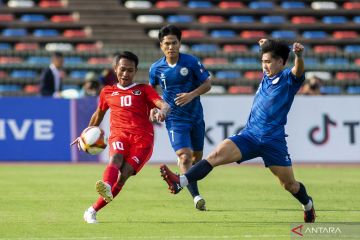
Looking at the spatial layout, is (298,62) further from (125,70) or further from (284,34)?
(284,34)

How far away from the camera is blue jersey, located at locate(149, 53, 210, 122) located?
12.9 meters

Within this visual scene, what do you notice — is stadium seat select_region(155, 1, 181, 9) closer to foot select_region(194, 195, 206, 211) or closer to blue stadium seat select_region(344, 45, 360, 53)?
blue stadium seat select_region(344, 45, 360, 53)

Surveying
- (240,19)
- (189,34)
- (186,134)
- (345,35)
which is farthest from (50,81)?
(345,35)

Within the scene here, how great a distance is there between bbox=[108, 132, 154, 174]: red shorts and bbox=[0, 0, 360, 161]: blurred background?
16001mm

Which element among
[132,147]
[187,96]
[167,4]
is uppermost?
[187,96]

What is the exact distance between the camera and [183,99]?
12.2 m

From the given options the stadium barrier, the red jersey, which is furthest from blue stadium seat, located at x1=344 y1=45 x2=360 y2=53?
the red jersey

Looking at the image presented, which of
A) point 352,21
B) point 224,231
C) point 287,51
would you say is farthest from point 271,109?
point 352,21

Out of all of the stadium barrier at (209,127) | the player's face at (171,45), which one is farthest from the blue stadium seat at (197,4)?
the player's face at (171,45)

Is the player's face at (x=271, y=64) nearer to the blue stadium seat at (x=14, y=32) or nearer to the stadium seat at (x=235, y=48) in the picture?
the stadium seat at (x=235, y=48)

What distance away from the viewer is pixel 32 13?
34.0 metres

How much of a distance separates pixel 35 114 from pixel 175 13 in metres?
13.5

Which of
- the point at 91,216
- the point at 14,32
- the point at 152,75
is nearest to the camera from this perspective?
the point at 91,216

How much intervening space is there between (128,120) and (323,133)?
11.8 m
